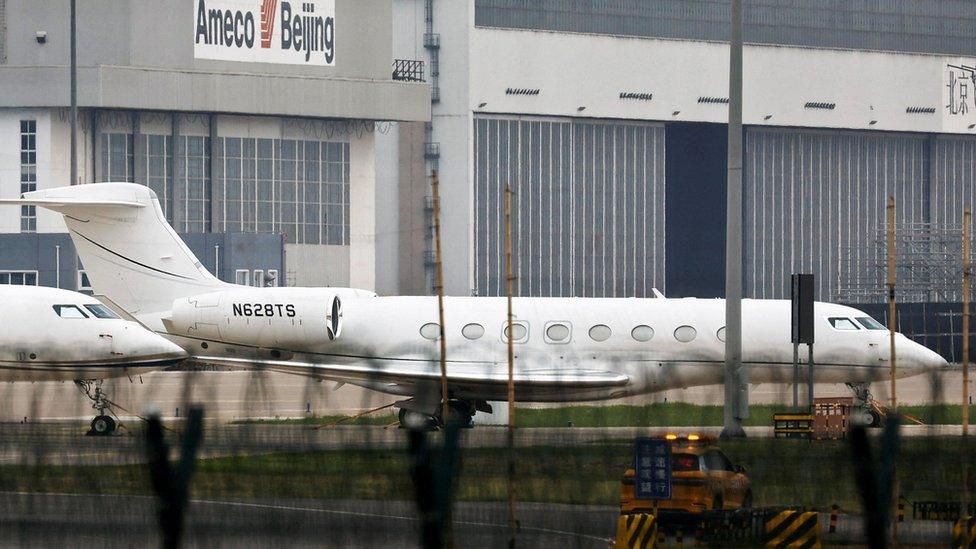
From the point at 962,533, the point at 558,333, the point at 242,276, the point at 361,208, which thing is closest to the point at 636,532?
the point at 962,533

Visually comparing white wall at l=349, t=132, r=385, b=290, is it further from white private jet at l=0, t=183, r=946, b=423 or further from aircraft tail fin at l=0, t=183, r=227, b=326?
white private jet at l=0, t=183, r=946, b=423

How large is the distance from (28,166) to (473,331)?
143 ft

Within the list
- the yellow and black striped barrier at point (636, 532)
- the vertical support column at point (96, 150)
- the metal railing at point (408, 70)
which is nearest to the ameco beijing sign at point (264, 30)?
the vertical support column at point (96, 150)

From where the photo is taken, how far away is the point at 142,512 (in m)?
8.45

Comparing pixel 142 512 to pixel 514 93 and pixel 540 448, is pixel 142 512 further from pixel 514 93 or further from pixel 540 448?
pixel 514 93

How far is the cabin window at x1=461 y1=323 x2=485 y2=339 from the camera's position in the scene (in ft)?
97.8

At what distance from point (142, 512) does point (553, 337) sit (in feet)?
70.7

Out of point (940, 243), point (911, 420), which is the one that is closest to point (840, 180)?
point (940, 243)

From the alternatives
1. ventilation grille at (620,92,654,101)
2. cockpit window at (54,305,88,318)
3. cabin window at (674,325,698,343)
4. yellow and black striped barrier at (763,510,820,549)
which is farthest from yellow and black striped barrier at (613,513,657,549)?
ventilation grille at (620,92,654,101)

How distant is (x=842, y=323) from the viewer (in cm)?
3036

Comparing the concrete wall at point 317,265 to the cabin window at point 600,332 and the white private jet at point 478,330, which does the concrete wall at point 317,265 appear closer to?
the white private jet at point 478,330

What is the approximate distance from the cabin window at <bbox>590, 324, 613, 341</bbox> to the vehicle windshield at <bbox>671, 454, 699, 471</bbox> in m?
20.9

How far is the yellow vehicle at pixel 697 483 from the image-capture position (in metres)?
8.56

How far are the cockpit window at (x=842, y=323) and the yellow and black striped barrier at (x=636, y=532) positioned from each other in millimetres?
21659
